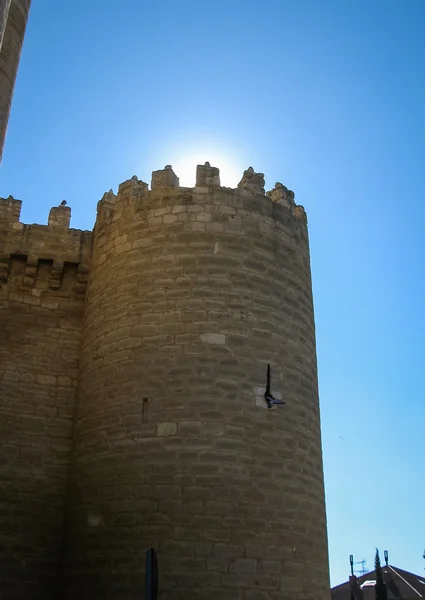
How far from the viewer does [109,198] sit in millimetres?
11234

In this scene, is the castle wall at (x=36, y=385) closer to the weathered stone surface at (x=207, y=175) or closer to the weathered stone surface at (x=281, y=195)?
the weathered stone surface at (x=207, y=175)

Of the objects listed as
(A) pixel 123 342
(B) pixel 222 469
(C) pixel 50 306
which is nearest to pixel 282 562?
(B) pixel 222 469

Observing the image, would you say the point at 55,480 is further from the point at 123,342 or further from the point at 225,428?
the point at 225,428

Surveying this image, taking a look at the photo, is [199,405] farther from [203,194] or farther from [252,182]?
[252,182]

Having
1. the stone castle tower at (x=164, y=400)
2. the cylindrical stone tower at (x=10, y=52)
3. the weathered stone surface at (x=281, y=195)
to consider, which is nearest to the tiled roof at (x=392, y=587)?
the stone castle tower at (x=164, y=400)

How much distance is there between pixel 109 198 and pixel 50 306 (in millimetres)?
2112

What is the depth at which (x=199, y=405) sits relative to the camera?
28.5ft

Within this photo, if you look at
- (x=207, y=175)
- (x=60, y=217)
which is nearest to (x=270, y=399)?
(x=207, y=175)

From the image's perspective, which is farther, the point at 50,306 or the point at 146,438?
the point at 50,306

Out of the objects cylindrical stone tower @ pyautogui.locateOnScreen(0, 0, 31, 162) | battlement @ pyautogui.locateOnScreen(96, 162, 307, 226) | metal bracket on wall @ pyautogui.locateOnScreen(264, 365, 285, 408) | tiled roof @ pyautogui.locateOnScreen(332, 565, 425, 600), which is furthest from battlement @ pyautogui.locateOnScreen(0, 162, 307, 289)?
tiled roof @ pyautogui.locateOnScreen(332, 565, 425, 600)

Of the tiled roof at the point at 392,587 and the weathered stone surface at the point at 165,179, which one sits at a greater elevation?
the weathered stone surface at the point at 165,179

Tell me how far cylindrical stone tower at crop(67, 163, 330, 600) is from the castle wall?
70cm

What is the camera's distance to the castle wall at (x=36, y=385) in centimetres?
961

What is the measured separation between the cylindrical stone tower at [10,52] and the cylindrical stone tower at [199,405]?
4388mm
